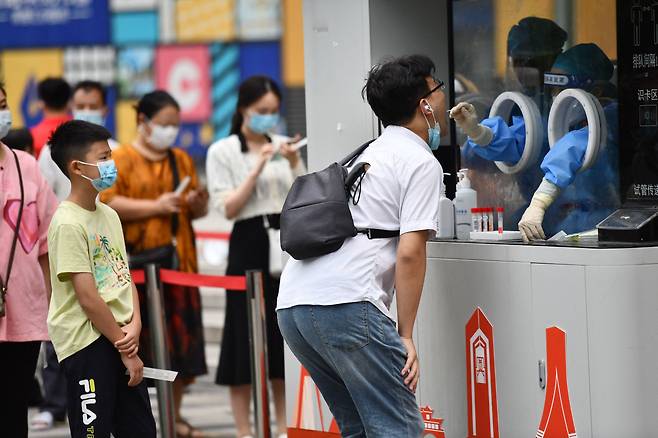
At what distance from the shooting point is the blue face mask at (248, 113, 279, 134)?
7.14m

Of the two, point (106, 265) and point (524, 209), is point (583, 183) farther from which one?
point (106, 265)

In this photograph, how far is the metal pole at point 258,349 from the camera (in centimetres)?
627

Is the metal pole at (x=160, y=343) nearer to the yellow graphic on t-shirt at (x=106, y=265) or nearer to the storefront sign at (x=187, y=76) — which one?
the yellow graphic on t-shirt at (x=106, y=265)

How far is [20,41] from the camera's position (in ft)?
63.3

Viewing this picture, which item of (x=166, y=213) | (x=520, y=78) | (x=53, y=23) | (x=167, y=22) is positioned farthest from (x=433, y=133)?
(x=53, y=23)

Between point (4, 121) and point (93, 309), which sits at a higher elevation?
point (4, 121)

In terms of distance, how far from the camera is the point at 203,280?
653cm

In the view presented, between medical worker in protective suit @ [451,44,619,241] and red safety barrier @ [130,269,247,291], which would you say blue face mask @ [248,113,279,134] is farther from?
medical worker in protective suit @ [451,44,619,241]

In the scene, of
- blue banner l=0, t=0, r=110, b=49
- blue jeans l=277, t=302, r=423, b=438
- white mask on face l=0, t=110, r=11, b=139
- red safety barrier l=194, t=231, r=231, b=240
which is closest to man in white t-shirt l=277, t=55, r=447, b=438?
blue jeans l=277, t=302, r=423, b=438

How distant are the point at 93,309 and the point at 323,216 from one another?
1.05m

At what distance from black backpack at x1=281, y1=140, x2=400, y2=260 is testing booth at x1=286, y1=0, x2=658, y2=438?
0.84 meters

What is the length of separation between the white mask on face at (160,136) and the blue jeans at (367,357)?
315 centimetres

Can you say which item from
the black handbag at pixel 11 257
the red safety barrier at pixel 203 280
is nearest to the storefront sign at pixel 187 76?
the red safety barrier at pixel 203 280

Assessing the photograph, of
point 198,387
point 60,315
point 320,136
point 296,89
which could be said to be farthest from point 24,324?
point 296,89
